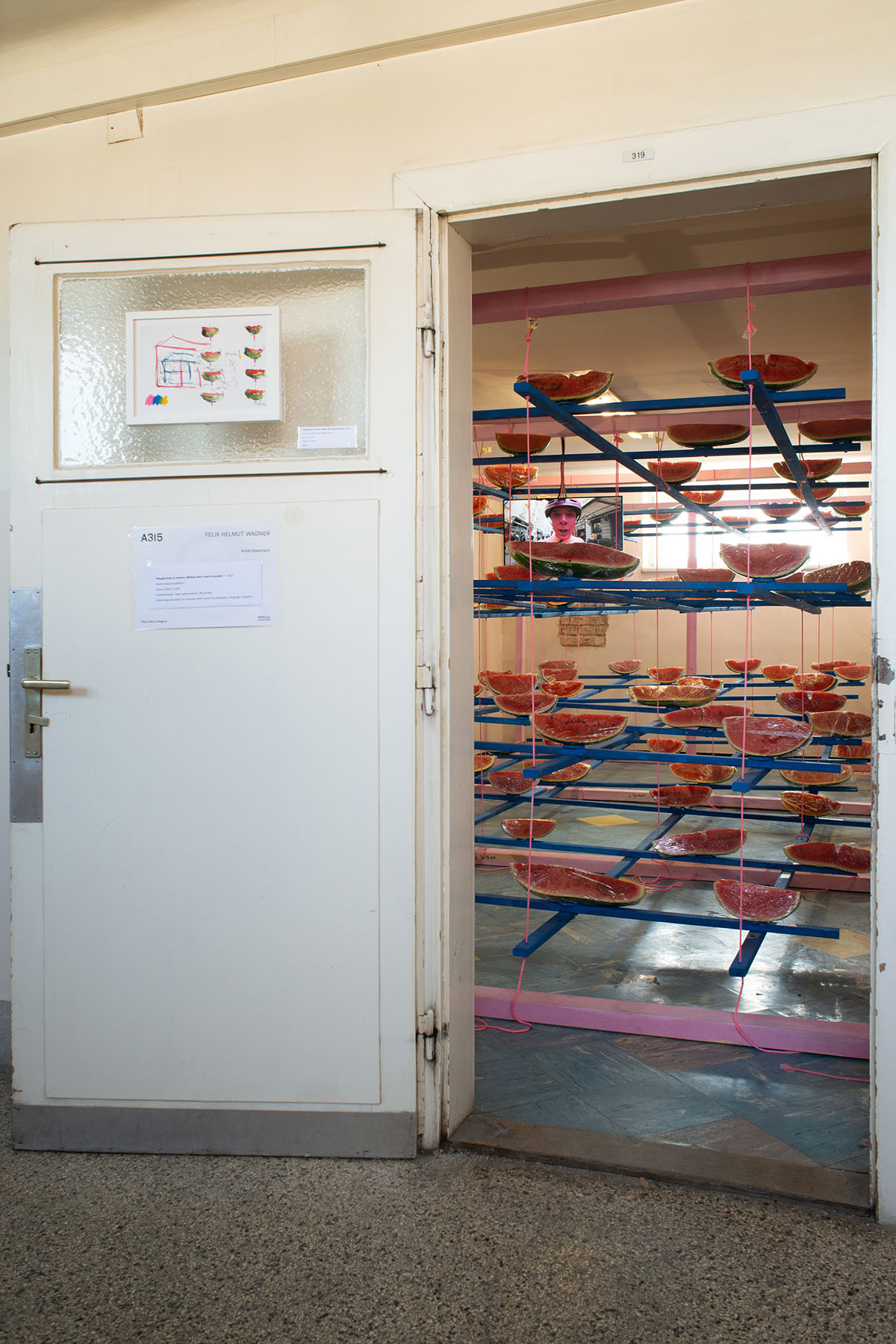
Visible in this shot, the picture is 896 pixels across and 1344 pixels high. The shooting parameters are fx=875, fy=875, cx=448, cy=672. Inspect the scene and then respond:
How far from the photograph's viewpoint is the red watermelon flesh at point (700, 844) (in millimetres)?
3783

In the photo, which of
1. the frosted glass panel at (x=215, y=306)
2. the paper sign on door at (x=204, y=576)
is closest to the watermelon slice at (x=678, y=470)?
the frosted glass panel at (x=215, y=306)

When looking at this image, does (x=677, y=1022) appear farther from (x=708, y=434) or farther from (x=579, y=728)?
(x=708, y=434)

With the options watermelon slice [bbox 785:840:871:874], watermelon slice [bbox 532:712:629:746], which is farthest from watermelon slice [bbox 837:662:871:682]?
watermelon slice [bbox 532:712:629:746]

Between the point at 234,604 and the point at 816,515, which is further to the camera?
the point at 816,515

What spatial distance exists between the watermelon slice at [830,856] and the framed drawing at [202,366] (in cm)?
313

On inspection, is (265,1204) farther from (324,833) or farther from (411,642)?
(411,642)

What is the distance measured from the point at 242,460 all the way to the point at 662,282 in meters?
1.72

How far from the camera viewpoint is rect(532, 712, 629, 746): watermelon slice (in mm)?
3811

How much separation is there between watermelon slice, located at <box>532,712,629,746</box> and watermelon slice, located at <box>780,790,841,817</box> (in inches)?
43.2

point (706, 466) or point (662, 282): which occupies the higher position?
point (706, 466)

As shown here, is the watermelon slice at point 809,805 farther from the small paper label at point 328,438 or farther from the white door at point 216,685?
the small paper label at point 328,438

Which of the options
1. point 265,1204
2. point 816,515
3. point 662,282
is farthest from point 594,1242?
point 816,515

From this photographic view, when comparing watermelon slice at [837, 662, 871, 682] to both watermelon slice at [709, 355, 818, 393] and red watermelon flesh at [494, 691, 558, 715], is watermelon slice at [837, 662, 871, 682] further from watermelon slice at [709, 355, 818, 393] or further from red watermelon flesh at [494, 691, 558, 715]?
watermelon slice at [709, 355, 818, 393]

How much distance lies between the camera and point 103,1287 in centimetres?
172
